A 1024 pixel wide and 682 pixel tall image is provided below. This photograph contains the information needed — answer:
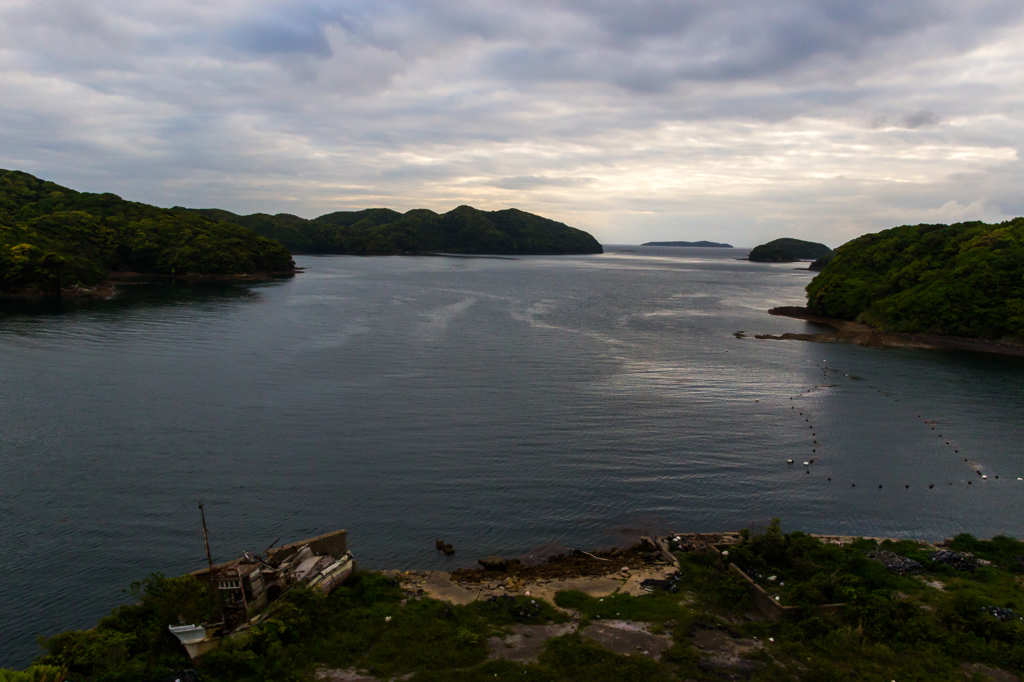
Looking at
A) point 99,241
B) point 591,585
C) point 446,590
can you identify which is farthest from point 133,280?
point 591,585

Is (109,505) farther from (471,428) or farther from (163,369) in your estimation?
(163,369)

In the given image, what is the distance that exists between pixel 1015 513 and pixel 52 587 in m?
49.8

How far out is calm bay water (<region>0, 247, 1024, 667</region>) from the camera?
30.5m

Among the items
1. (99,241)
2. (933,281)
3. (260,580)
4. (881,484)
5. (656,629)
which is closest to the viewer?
(656,629)

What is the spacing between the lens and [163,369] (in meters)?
61.0

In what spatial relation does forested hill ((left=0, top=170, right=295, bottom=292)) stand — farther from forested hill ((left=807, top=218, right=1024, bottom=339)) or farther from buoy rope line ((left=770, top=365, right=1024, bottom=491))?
forested hill ((left=807, top=218, right=1024, bottom=339))

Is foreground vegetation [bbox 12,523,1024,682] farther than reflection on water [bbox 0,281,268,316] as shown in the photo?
No

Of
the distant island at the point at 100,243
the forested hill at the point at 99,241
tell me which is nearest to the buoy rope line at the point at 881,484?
the distant island at the point at 100,243

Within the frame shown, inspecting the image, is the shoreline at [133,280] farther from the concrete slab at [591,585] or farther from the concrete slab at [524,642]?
the concrete slab at [524,642]

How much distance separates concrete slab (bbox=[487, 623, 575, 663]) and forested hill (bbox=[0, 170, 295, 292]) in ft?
416

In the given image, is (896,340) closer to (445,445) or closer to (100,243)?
(445,445)

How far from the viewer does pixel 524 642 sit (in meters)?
21.4

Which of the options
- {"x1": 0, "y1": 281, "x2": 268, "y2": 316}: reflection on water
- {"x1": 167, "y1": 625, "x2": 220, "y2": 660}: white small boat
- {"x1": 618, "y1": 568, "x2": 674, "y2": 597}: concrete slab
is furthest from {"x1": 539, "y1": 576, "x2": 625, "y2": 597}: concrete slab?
{"x1": 0, "y1": 281, "x2": 268, "y2": 316}: reflection on water

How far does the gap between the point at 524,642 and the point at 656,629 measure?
5002mm
